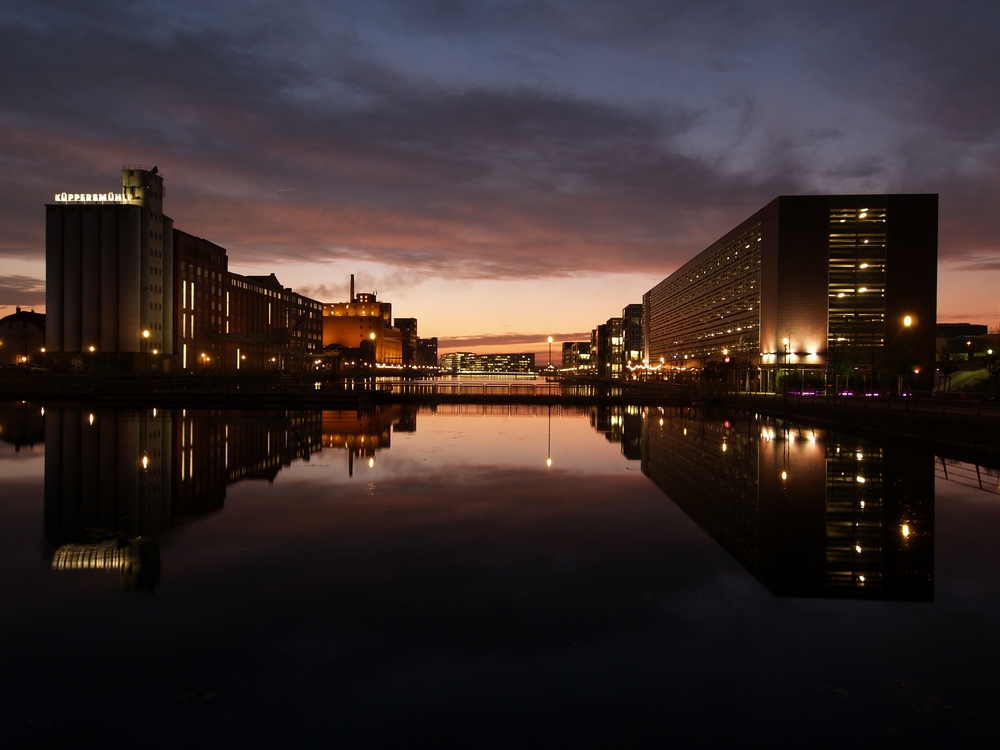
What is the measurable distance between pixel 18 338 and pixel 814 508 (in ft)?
558

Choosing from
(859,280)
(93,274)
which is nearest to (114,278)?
(93,274)

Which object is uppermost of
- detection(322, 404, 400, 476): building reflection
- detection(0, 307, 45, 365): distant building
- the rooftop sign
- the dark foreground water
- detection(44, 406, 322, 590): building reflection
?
the rooftop sign

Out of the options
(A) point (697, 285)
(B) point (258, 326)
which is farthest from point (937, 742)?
(B) point (258, 326)

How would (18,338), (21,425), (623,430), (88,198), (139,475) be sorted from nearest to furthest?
(139,475) < (21,425) < (623,430) < (88,198) < (18,338)

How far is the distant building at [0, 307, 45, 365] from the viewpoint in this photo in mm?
142000

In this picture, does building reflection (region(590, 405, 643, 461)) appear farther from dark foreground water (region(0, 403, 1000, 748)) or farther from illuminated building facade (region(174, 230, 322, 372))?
illuminated building facade (region(174, 230, 322, 372))

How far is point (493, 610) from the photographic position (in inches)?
356

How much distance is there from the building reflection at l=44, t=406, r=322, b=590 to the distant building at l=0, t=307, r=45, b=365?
413ft

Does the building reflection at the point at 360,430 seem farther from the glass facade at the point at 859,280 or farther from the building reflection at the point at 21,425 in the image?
the glass facade at the point at 859,280

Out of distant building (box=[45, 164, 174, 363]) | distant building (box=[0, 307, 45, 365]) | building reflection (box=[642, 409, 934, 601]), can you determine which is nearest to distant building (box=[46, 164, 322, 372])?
distant building (box=[45, 164, 174, 363])

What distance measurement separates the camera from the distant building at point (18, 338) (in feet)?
466

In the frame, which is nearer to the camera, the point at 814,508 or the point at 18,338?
the point at 814,508

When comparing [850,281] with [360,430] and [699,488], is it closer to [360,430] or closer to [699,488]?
[360,430]

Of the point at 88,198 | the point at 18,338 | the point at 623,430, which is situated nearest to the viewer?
the point at 623,430
